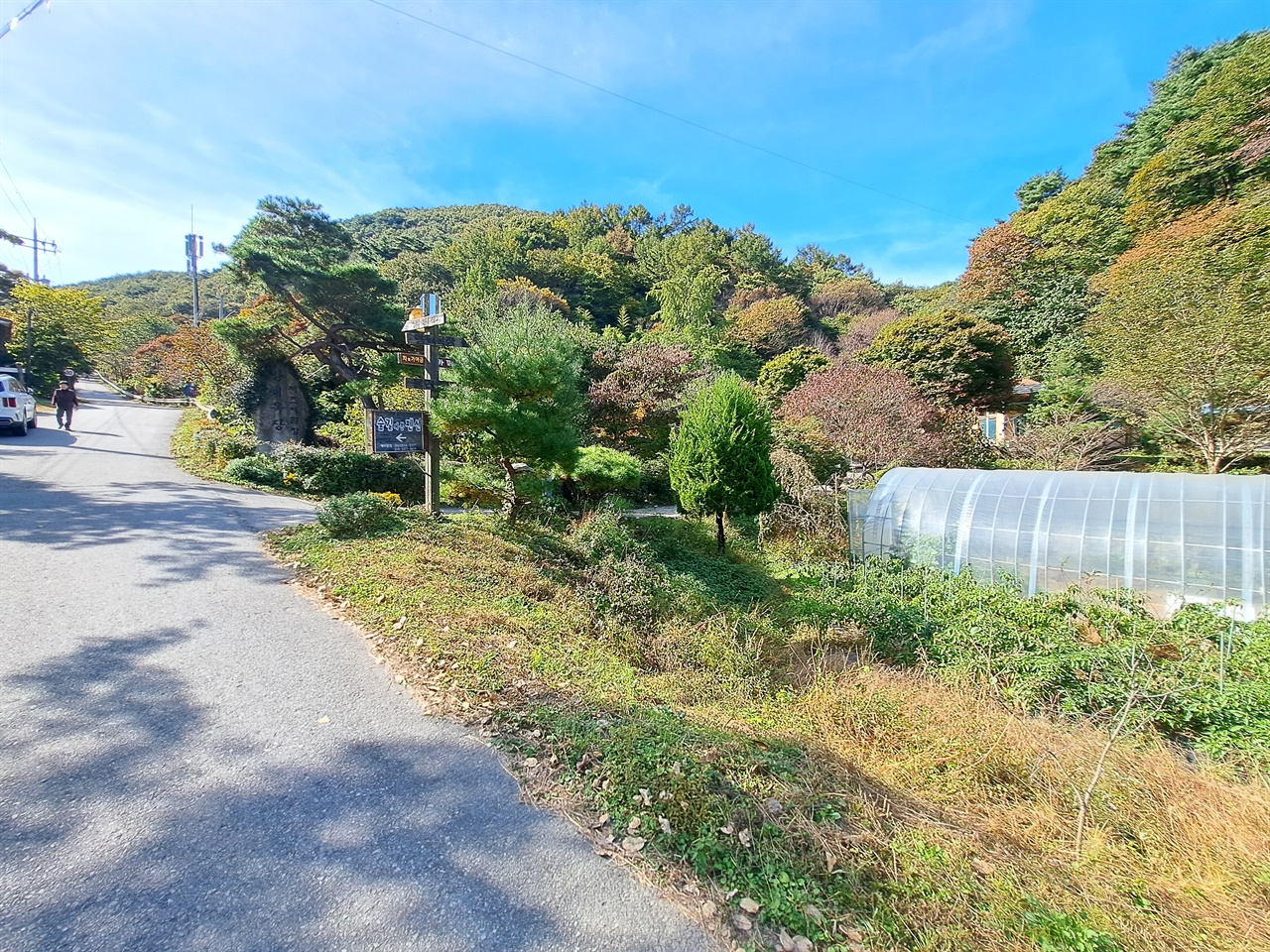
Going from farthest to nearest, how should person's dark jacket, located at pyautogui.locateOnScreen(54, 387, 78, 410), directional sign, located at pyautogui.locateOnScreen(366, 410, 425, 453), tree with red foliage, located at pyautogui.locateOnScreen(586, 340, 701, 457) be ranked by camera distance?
tree with red foliage, located at pyautogui.locateOnScreen(586, 340, 701, 457) < person's dark jacket, located at pyautogui.locateOnScreen(54, 387, 78, 410) < directional sign, located at pyautogui.locateOnScreen(366, 410, 425, 453)

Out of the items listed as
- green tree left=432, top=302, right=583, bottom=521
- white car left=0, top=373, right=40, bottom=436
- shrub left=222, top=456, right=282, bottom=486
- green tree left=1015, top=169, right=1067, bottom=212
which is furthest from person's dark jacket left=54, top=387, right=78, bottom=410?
green tree left=1015, top=169, right=1067, bottom=212

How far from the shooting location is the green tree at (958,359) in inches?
649

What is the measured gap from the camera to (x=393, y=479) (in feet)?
32.6

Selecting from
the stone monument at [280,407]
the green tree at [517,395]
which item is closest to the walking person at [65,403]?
the stone monument at [280,407]

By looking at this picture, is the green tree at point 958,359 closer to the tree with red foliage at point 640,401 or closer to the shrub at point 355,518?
the tree with red foliage at point 640,401

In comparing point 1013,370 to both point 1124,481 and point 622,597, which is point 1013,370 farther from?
point 622,597

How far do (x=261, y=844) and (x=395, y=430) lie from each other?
202 inches

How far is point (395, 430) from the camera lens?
6.45m

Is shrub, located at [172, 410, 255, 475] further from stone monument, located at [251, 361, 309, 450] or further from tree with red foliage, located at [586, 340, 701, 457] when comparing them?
tree with red foliage, located at [586, 340, 701, 457]

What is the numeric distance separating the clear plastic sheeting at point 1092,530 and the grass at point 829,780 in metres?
2.93

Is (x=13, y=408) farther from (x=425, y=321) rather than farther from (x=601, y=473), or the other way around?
(x=601, y=473)

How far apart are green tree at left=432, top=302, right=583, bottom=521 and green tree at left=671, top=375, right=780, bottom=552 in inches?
93.0

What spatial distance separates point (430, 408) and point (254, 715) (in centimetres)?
433

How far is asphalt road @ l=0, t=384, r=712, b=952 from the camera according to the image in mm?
1714
